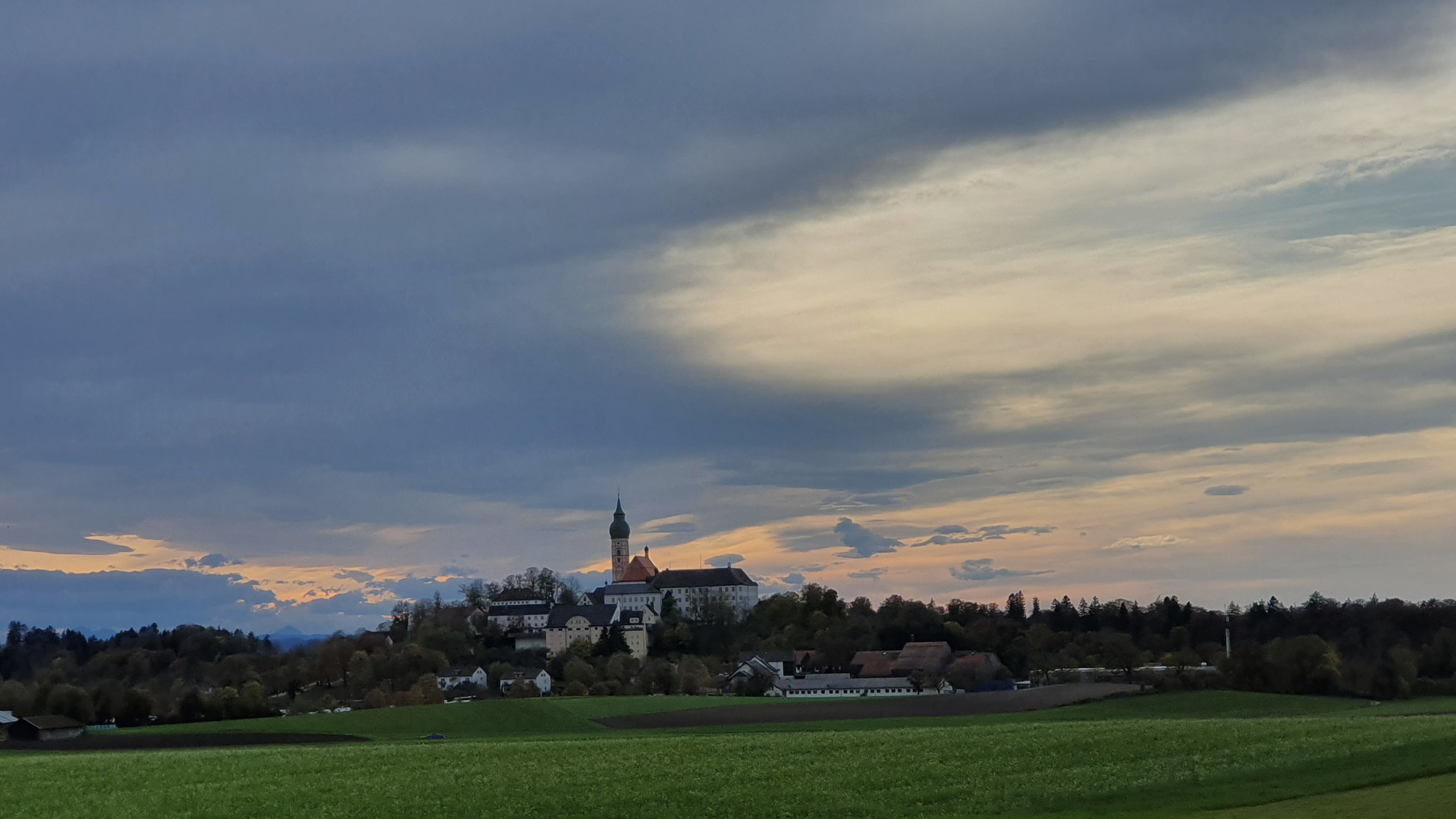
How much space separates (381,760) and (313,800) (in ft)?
39.9

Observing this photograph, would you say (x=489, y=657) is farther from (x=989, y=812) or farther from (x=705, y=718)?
(x=989, y=812)

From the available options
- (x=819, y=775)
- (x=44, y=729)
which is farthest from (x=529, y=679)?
(x=819, y=775)

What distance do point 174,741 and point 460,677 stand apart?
81684mm

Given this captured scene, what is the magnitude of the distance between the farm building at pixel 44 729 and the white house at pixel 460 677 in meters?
61.2

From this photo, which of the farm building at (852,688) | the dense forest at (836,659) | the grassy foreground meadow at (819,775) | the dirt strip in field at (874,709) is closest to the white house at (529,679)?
the dense forest at (836,659)

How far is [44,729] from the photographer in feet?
327

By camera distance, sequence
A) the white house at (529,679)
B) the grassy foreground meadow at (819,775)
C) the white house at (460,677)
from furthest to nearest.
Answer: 1. the white house at (460,677)
2. the white house at (529,679)
3. the grassy foreground meadow at (819,775)

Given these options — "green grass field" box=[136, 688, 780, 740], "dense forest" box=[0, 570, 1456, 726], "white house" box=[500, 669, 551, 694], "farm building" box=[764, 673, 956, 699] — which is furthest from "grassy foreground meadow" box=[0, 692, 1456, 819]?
"white house" box=[500, 669, 551, 694]

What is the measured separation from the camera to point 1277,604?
18712 centimetres

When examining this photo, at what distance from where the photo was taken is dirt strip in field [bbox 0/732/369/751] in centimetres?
8656

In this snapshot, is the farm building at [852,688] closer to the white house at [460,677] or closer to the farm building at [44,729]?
the white house at [460,677]

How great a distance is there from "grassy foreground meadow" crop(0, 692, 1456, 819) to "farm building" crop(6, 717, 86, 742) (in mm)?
32305

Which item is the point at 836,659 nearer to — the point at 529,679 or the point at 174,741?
the point at 529,679

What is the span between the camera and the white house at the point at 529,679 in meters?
154
